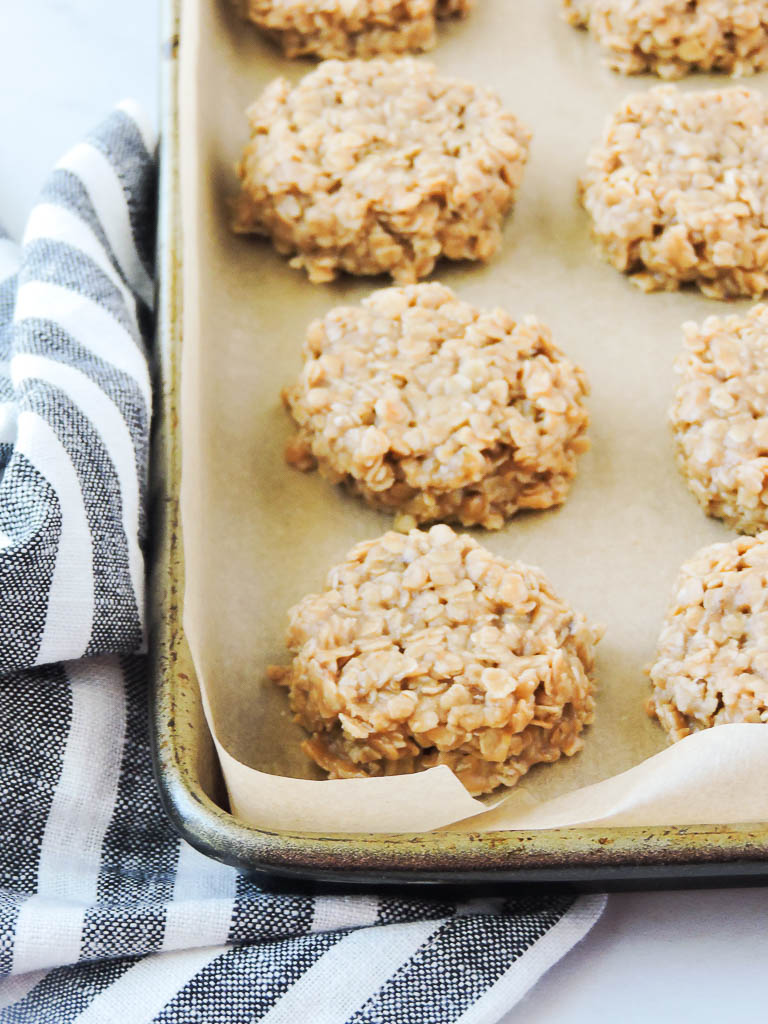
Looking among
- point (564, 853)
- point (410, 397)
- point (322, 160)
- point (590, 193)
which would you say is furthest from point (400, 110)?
point (564, 853)

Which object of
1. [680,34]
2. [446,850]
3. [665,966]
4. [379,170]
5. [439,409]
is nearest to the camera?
[446,850]

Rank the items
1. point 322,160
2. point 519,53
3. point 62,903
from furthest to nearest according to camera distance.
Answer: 1. point 519,53
2. point 322,160
3. point 62,903

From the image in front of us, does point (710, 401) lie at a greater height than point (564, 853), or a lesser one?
greater

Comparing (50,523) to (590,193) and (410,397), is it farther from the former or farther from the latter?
(590,193)

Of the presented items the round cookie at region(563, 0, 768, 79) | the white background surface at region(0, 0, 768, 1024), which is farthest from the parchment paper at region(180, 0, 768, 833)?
the white background surface at region(0, 0, 768, 1024)

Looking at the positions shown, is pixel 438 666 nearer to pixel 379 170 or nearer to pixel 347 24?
pixel 379 170

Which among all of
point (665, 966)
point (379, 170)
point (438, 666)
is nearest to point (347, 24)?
point (379, 170)
